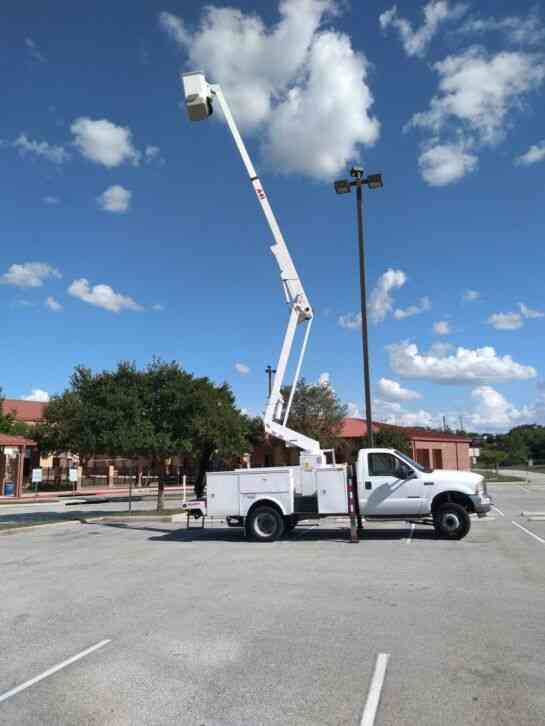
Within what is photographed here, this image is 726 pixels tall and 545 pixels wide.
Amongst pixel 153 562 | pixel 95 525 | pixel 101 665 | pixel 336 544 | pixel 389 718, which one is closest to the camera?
pixel 389 718

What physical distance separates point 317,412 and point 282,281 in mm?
29582

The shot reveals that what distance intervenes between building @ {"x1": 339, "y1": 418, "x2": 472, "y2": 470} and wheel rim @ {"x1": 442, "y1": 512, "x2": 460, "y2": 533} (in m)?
33.2

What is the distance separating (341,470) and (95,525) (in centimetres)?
958

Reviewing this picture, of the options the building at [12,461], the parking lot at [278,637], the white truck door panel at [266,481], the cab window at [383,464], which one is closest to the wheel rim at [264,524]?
the white truck door panel at [266,481]

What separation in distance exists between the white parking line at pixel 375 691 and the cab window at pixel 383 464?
942 cm

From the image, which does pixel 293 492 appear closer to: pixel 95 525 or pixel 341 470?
pixel 341 470

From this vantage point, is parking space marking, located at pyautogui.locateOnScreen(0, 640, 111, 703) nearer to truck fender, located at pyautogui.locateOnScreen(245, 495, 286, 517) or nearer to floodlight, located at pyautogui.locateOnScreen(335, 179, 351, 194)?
truck fender, located at pyautogui.locateOnScreen(245, 495, 286, 517)

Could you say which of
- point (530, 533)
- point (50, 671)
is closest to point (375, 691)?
point (50, 671)

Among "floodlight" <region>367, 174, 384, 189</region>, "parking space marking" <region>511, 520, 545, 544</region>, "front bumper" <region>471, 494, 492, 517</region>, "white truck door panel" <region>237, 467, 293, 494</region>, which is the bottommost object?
"parking space marking" <region>511, 520, 545, 544</region>

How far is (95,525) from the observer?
67.4 ft

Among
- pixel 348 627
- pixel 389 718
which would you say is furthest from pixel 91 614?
pixel 389 718

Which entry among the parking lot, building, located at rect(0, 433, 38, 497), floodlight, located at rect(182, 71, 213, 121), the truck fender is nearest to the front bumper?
the parking lot

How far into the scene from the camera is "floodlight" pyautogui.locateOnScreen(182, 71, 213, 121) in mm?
16375

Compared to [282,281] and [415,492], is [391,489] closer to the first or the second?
[415,492]
